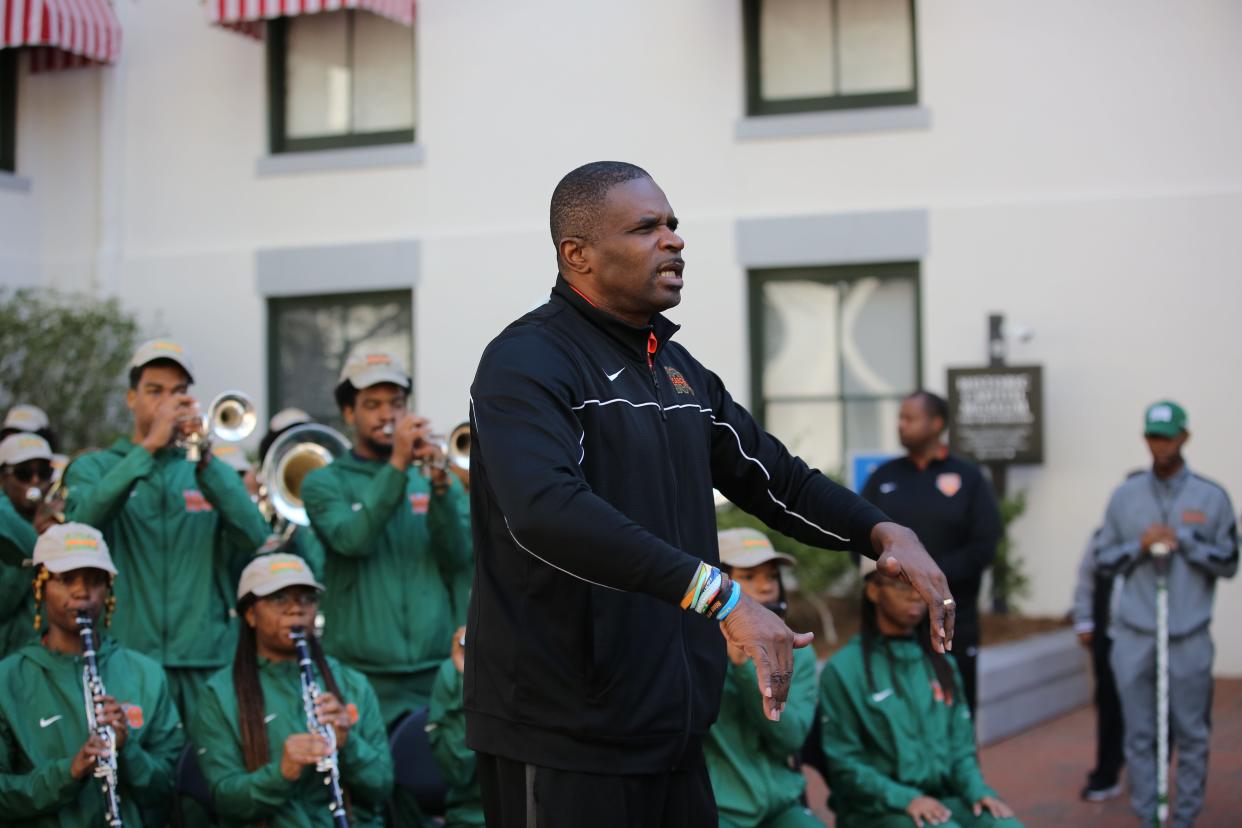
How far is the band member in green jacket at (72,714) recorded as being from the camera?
5.50m

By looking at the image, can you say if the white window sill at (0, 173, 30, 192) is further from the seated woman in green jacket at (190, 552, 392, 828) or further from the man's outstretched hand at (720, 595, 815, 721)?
the man's outstretched hand at (720, 595, 815, 721)

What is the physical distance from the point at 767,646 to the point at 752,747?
3.27 metres

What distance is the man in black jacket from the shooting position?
322cm

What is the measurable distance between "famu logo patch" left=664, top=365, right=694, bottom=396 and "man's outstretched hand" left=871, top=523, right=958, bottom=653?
0.56 meters

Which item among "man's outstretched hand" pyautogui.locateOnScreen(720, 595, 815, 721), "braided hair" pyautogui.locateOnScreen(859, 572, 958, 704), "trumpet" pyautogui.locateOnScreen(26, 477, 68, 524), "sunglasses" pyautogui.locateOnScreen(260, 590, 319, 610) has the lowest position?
"braided hair" pyautogui.locateOnScreen(859, 572, 958, 704)

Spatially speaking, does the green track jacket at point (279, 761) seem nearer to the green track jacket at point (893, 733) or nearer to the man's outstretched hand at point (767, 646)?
the green track jacket at point (893, 733)

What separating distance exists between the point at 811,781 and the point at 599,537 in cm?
629

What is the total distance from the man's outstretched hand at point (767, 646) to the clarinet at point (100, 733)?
10.1 ft

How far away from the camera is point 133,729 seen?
19.2 feet

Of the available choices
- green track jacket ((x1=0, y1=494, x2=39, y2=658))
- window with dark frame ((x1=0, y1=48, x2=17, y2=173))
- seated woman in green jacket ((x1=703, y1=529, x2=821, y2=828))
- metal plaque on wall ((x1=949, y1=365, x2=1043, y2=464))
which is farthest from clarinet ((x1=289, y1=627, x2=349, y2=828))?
window with dark frame ((x1=0, y1=48, x2=17, y2=173))

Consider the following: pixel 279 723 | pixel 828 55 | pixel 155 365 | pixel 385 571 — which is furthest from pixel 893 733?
pixel 828 55

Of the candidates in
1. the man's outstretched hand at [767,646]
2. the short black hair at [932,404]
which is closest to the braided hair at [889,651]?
the short black hair at [932,404]

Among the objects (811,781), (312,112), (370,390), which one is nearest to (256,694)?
(370,390)

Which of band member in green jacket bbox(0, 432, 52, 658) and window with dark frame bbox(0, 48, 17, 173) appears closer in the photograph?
band member in green jacket bbox(0, 432, 52, 658)
